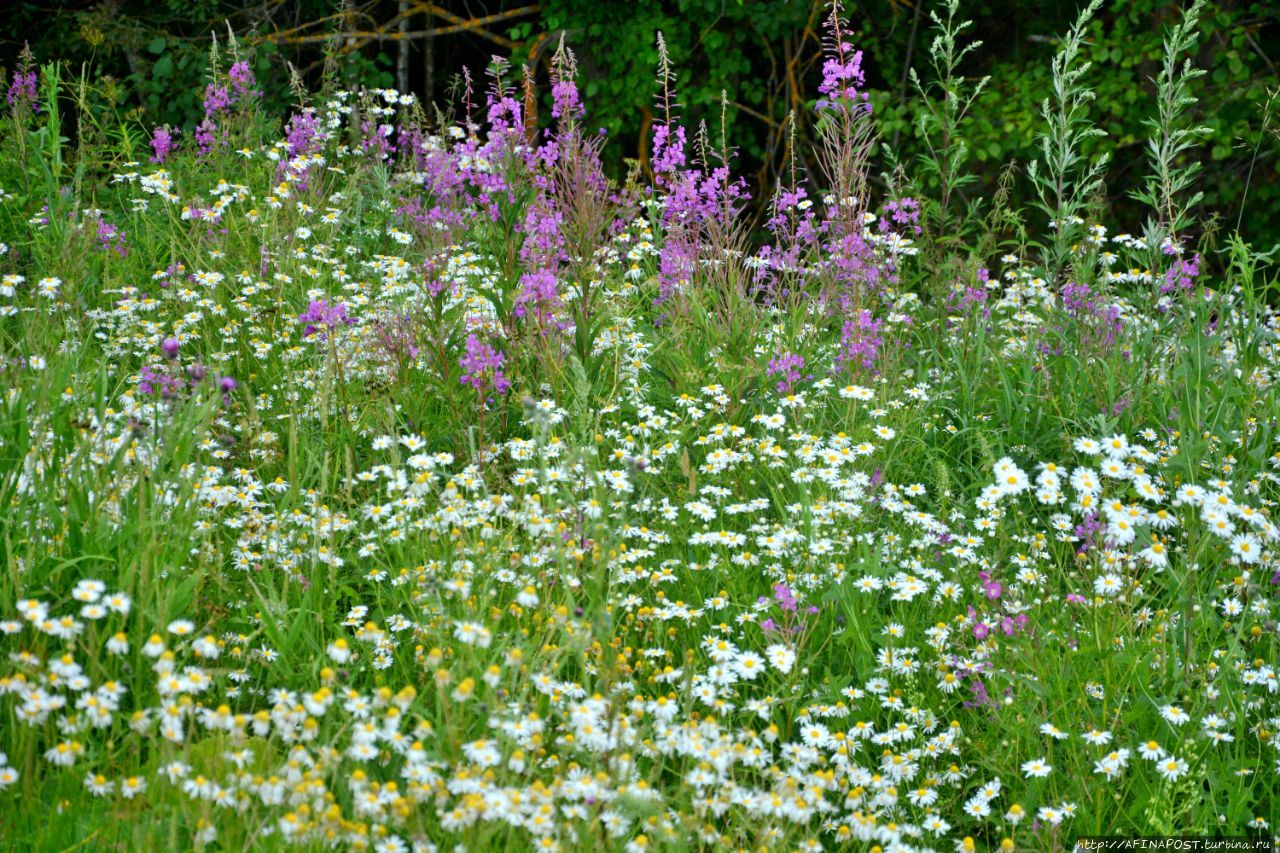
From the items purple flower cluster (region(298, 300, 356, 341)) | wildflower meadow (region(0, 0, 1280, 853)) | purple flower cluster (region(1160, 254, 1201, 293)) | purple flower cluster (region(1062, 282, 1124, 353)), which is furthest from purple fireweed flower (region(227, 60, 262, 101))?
purple flower cluster (region(1160, 254, 1201, 293))

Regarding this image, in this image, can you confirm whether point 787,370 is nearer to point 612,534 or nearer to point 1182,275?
point 612,534

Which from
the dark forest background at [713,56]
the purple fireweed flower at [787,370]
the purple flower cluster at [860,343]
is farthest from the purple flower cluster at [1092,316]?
the dark forest background at [713,56]

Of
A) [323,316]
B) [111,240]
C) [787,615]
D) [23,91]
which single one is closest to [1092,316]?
[787,615]

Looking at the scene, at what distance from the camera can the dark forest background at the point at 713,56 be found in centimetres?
696

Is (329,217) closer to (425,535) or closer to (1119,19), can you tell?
(425,535)

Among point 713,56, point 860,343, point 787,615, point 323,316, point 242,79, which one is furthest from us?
point 713,56

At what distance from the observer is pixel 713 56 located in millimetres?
7930

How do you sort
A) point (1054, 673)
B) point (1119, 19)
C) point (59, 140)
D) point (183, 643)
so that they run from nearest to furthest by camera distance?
point (183, 643)
point (1054, 673)
point (59, 140)
point (1119, 19)

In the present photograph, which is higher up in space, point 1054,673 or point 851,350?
point 851,350

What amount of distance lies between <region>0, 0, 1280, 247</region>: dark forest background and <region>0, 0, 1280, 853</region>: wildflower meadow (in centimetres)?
235

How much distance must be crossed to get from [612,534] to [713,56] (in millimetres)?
5588

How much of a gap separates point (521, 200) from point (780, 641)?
6.78 feet

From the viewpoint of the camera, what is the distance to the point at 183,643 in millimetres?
2580

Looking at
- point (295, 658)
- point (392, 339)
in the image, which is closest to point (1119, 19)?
point (392, 339)
